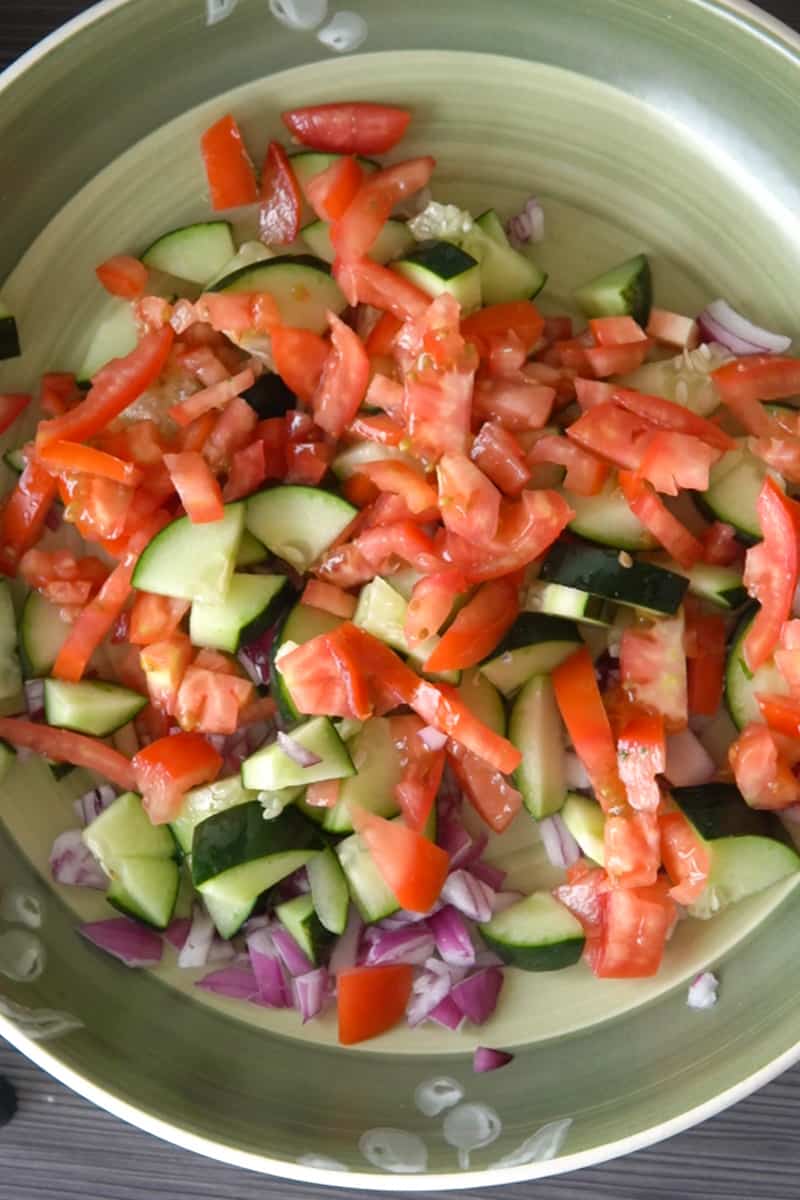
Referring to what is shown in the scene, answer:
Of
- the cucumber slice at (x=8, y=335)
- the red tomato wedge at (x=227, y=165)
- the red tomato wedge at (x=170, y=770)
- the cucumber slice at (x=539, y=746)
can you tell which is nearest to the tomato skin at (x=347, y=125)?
the red tomato wedge at (x=227, y=165)

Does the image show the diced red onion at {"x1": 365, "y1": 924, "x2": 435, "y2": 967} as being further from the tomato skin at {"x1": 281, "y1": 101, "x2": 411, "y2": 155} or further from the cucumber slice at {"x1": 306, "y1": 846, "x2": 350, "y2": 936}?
the tomato skin at {"x1": 281, "y1": 101, "x2": 411, "y2": 155}

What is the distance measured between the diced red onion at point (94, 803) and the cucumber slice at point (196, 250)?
113cm

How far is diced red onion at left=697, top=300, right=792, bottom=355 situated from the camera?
2.18 meters

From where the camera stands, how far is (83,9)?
2.32m

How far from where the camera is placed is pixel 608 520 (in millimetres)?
2121

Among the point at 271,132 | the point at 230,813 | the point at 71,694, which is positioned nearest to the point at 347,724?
the point at 230,813

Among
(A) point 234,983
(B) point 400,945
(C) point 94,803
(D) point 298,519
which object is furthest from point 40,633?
(B) point 400,945

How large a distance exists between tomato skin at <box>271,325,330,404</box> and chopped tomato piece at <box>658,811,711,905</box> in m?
1.16

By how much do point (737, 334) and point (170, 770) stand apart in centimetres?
151

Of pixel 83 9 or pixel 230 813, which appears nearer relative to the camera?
pixel 230 813

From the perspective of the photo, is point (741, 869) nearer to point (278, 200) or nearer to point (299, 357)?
point (299, 357)

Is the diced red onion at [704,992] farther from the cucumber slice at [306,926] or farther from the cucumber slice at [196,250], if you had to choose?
the cucumber slice at [196,250]

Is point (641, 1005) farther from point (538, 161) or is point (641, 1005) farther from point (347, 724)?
point (538, 161)

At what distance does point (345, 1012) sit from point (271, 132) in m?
1.88
